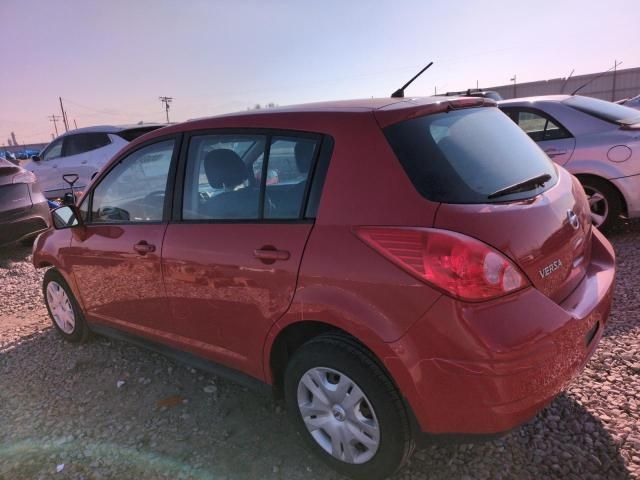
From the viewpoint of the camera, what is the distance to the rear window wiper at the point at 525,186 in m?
2.01

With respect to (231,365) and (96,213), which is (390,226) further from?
(96,213)

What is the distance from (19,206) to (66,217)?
144 inches

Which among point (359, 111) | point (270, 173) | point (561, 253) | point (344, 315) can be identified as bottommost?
point (344, 315)

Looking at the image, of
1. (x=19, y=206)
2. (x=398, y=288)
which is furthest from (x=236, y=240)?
(x=19, y=206)

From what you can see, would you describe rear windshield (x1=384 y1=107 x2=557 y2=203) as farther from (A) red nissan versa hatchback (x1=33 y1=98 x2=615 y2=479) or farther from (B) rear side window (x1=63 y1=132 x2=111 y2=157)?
(B) rear side window (x1=63 y1=132 x2=111 y2=157)

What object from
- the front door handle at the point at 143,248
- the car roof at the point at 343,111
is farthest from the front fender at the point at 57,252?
the car roof at the point at 343,111

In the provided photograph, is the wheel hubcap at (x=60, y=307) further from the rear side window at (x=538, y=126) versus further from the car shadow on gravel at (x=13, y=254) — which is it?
the rear side window at (x=538, y=126)

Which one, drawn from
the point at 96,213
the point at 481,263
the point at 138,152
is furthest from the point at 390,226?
the point at 96,213

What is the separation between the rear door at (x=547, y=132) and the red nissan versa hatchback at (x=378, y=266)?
2781 mm

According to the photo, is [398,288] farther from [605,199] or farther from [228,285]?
[605,199]

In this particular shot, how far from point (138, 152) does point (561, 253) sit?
255 centimetres

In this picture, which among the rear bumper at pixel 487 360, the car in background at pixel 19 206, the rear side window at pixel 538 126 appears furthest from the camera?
the car in background at pixel 19 206

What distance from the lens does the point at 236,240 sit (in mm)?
2391

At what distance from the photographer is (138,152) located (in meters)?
3.17
